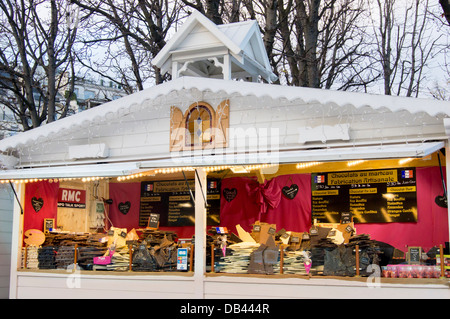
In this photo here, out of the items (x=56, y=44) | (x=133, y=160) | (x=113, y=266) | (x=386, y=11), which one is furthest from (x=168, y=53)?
(x=386, y=11)

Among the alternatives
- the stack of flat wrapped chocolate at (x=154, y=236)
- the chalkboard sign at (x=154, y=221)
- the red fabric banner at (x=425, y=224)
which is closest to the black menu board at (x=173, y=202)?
the chalkboard sign at (x=154, y=221)

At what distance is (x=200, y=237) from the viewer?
9297 millimetres

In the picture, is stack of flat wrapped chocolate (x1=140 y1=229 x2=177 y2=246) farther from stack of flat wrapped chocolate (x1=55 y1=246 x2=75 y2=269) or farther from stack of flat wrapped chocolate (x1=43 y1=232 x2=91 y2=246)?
stack of flat wrapped chocolate (x1=55 y1=246 x2=75 y2=269)

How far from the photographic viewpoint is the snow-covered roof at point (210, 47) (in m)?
10.3

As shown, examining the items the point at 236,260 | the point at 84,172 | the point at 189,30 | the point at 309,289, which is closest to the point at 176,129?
→ the point at 84,172

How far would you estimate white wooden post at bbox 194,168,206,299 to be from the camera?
30.0 ft

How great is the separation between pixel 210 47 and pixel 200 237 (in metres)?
3.64

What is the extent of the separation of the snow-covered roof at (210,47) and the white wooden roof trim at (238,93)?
1.36 metres

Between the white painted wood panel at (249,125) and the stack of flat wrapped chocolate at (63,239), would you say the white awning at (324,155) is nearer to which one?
the white painted wood panel at (249,125)

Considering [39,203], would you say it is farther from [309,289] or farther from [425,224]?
[425,224]

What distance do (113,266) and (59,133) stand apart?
2.80 meters

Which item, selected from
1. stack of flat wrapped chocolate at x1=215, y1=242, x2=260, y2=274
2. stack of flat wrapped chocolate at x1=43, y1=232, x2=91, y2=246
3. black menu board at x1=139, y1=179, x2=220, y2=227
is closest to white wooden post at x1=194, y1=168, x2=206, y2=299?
stack of flat wrapped chocolate at x1=215, y1=242, x2=260, y2=274

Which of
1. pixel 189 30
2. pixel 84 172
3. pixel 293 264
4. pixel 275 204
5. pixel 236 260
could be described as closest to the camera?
pixel 293 264

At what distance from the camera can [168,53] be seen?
10.8 metres
